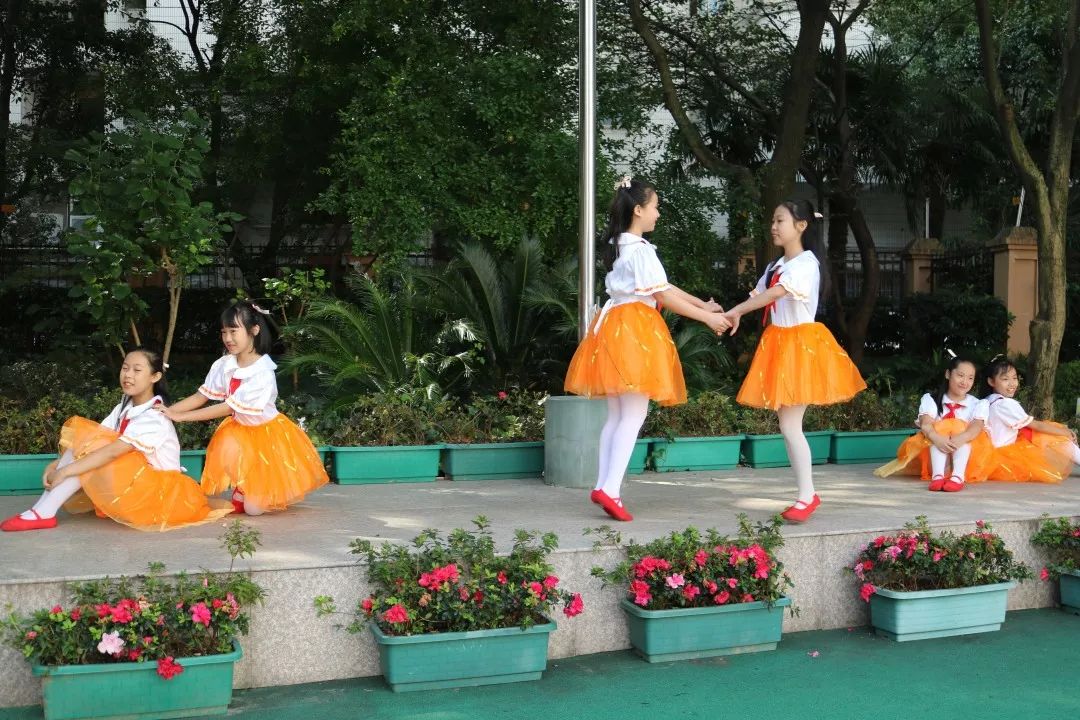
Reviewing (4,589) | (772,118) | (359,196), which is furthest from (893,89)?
(4,589)

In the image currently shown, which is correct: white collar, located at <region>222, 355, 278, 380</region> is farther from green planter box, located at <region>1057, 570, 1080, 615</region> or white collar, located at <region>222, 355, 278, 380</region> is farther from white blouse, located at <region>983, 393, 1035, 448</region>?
white blouse, located at <region>983, 393, 1035, 448</region>

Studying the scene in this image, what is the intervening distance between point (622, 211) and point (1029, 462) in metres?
3.37

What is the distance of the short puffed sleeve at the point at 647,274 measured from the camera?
542 centimetres

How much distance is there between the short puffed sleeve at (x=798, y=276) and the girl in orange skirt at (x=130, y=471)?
10.0 ft

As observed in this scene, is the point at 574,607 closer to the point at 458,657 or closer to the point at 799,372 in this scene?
the point at 458,657

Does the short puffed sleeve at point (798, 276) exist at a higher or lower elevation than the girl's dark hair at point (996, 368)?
higher

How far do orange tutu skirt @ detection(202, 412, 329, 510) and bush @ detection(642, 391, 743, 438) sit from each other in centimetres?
278

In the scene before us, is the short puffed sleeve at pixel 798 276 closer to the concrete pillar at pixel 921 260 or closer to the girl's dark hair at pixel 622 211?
the girl's dark hair at pixel 622 211

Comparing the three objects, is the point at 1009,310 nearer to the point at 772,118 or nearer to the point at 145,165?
the point at 772,118

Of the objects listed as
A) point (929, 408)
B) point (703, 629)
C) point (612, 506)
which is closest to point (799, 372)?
point (612, 506)

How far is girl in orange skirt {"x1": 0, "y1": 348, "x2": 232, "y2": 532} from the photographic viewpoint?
5.12m

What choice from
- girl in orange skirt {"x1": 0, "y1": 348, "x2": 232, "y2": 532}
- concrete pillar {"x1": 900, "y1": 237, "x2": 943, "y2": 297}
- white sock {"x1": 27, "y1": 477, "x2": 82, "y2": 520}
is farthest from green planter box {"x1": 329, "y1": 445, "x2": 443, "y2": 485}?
concrete pillar {"x1": 900, "y1": 237, "x2": 943, "y2": 297}

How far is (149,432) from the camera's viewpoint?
525 cm

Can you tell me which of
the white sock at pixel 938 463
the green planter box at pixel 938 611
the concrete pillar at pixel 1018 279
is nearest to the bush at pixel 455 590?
the green planter box at pixel 938 611
